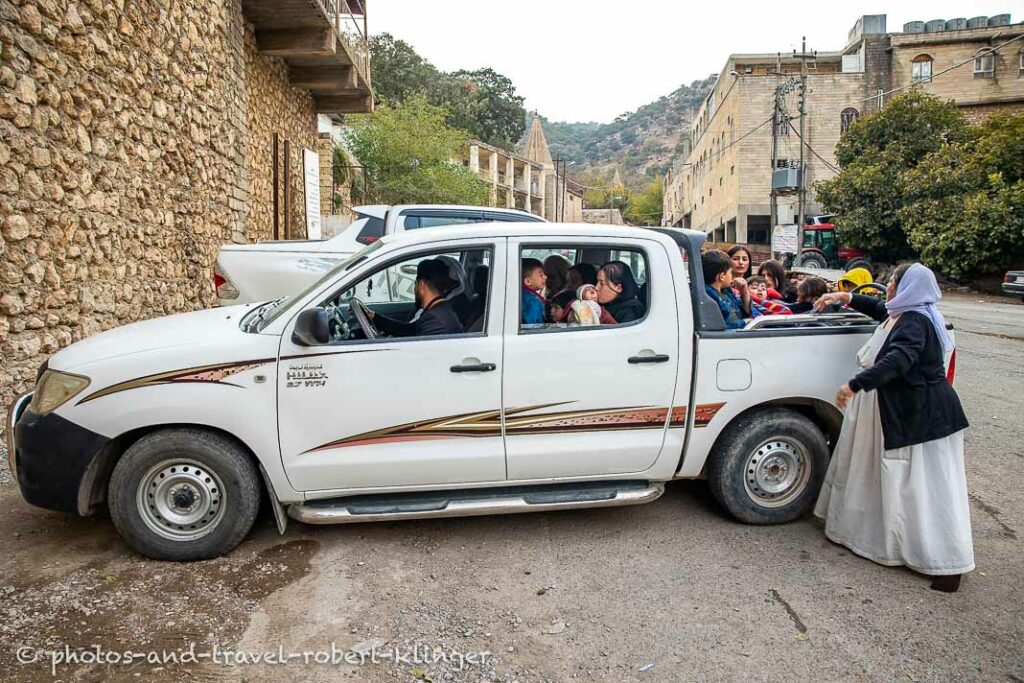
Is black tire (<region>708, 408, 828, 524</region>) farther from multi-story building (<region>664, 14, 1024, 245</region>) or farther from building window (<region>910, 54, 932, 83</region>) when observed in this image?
building window (<region>910, 54, 932, 83</region>)

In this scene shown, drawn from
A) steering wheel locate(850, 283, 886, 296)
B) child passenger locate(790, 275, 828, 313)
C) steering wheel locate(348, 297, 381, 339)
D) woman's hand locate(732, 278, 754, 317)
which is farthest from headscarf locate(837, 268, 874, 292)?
steering wheel locate(348, 297, 381, 339)

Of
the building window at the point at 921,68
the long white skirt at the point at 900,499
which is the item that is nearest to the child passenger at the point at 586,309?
the long white skirt at the point at 900,499

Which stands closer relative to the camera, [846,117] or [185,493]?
[185,493]

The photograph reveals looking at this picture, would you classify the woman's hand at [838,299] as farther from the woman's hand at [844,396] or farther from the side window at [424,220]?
the side window at [424,220]

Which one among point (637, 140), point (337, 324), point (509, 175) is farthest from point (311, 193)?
point (637, 140)

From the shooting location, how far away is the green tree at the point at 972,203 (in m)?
23.2

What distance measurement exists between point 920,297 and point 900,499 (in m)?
1.07

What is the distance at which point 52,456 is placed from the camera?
142 inches

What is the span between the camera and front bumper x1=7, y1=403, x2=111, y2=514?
11.8 feet

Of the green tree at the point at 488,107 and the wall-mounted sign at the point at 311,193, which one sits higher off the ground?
the green tree at the point at 488,107

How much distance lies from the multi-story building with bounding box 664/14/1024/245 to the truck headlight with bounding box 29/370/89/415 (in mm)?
38020

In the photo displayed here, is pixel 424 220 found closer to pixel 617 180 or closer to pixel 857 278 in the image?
pixel 857 278

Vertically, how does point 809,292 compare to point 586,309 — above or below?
above

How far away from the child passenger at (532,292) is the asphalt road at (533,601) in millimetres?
1309
